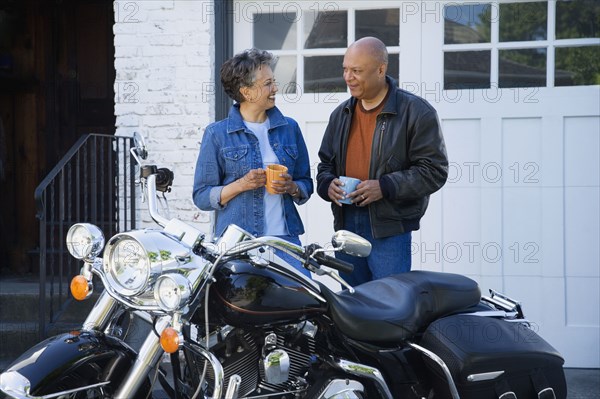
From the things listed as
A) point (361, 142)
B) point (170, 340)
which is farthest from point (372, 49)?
point (170, 340)

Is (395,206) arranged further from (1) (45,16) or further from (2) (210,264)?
(1) (45,16)

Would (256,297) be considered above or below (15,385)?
above

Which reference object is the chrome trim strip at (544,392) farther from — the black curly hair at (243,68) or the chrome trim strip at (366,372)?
the black curly hair at (243,68)

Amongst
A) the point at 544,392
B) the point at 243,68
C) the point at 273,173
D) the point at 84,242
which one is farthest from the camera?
the point at 243,68

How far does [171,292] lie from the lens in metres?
2.35

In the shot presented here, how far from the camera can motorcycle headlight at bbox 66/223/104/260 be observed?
2682 mm

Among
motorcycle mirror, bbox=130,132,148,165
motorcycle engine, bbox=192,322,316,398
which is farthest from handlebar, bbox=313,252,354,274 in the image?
motorcycle mirror, bbox=130,132,148,165

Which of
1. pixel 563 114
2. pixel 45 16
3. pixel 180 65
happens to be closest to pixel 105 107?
pixel 45 16

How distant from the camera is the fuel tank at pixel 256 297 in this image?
258 centimetres

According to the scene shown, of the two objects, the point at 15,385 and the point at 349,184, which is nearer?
the point at 15,385

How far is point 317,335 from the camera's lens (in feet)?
9.13

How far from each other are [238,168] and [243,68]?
1.42 ft

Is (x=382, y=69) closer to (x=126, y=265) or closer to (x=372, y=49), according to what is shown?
(x=372, y=49)

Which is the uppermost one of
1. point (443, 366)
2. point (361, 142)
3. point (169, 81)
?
point (169, 81)
